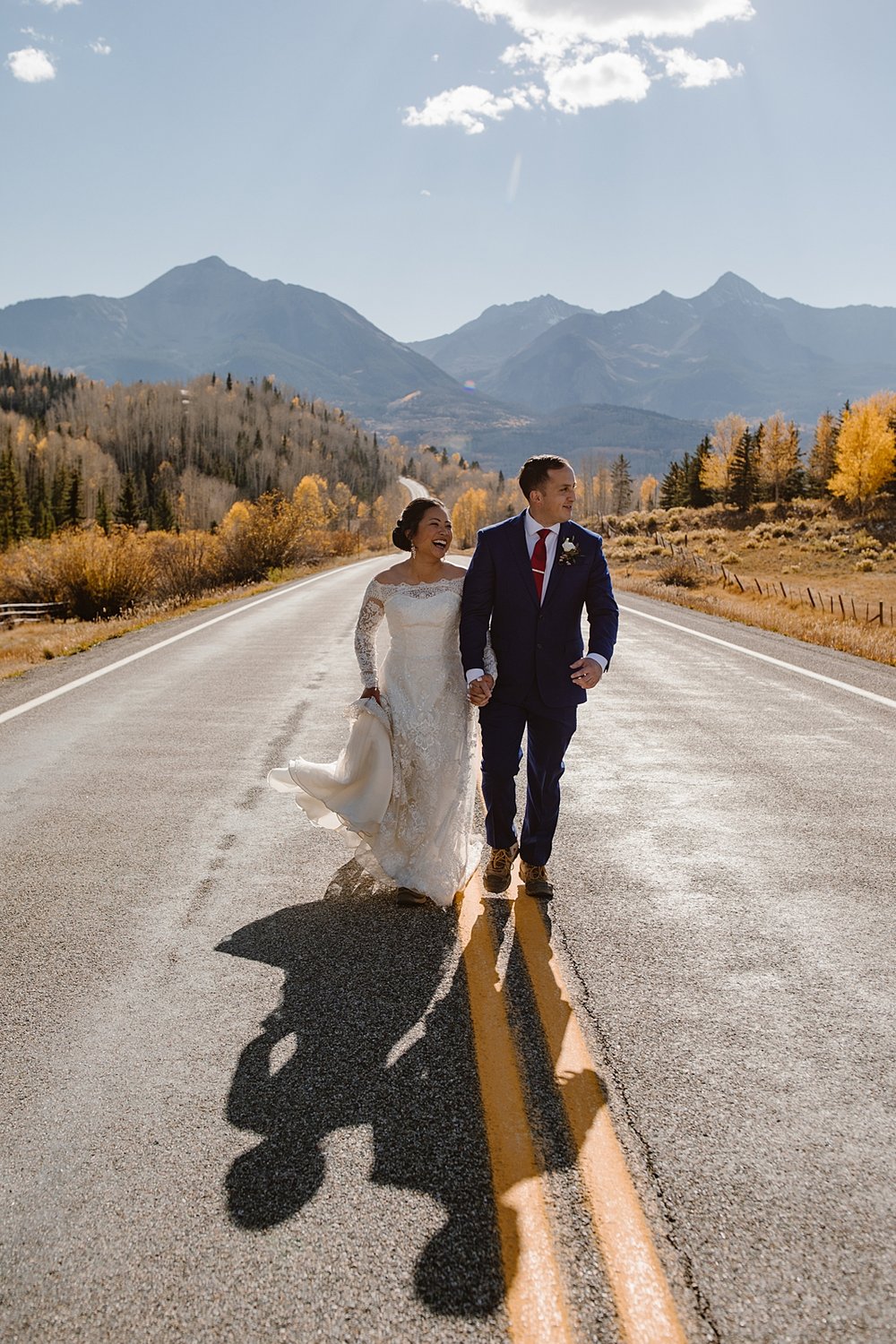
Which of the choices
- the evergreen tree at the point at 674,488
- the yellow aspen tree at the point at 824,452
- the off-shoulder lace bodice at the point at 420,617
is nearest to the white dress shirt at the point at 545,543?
the off-shoulder lace bodice at the point at 420,617

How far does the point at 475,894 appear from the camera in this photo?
459 centimetres

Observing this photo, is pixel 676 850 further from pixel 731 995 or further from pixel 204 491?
pixel 204 491

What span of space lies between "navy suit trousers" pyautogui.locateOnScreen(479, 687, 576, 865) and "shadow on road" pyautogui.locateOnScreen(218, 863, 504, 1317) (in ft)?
2.08

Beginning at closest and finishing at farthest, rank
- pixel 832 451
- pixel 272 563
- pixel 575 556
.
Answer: pixel 575 556 < pixel 272 563 < pixel 832 451

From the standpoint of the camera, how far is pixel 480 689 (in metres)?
4.39

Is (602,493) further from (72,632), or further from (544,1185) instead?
(544,1185)

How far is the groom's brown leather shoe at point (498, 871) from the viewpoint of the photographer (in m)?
4.62

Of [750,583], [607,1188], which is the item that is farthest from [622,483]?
[607,1188]

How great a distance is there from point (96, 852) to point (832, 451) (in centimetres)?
8447

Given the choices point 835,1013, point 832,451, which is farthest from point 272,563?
point 832,451

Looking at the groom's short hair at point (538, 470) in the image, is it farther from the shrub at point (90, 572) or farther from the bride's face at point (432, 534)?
the shrub at point (90, 572)

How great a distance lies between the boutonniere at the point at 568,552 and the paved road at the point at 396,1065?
5.22 feet

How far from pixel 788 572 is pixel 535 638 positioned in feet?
157

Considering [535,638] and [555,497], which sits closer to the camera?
[555,497]
